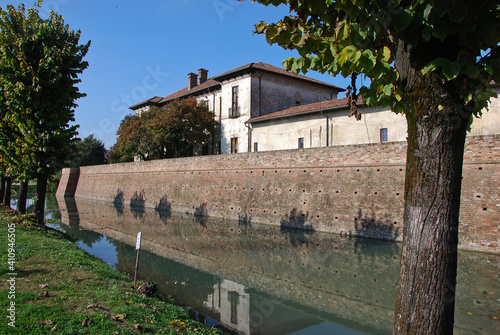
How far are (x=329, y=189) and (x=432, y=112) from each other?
11.7 m

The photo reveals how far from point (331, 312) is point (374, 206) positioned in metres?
6.94

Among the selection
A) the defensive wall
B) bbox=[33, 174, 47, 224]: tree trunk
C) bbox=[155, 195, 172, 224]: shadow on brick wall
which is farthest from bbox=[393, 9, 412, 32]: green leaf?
bbox=[155, 195, 172, 224]: shadow on brick wall

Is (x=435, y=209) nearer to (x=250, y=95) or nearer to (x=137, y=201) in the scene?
(x=250, y=95)

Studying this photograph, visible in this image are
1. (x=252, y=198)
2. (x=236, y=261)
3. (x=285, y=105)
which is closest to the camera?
(x=236, y=261)

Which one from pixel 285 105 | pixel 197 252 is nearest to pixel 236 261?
pixel 197 252

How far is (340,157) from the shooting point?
46.5 ft

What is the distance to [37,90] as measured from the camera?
10695mm

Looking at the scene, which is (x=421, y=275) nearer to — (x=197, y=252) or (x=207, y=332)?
(x=207, y=332)

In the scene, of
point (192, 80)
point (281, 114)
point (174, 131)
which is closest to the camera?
point (281, 114)

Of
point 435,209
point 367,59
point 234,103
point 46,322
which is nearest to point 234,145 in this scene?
point 234,103

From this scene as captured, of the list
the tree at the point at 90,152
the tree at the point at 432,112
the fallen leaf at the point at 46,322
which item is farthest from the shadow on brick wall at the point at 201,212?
the tree at the point at 90,152

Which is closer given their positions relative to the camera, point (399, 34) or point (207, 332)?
point (399, 34)

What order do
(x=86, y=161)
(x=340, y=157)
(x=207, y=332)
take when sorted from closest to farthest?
(x=207, y=332) → (x=340, y=157) → (x=86, y=161)

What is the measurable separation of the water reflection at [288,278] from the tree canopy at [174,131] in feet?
50.7
